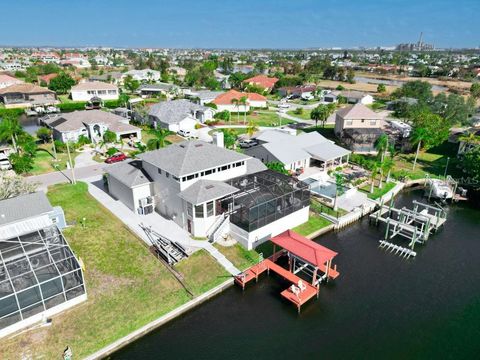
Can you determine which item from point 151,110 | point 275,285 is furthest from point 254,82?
point 275,285

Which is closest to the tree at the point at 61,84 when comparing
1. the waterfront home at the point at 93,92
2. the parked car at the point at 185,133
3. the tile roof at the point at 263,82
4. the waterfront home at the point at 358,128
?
the waterfront home at the point at 93,92

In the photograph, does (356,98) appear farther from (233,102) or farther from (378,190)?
(378,190)

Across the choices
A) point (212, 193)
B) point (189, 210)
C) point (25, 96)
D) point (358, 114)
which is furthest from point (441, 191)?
point (25, 96)

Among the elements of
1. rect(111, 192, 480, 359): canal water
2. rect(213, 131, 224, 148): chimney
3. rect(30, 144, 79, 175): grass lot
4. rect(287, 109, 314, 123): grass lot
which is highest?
rect(213, 131, 224, 148): chimney

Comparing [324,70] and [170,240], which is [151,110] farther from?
[324,70]

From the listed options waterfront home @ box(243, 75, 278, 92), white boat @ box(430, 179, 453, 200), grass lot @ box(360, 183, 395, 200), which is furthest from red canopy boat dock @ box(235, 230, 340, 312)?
waterfront home @ box(243, 75, 278, 92)

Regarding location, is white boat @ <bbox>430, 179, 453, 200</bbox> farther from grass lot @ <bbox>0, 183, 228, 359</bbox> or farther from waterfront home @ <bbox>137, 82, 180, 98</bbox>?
waterfront home @ <bbox>137, 82, 180, 98</bbox>
